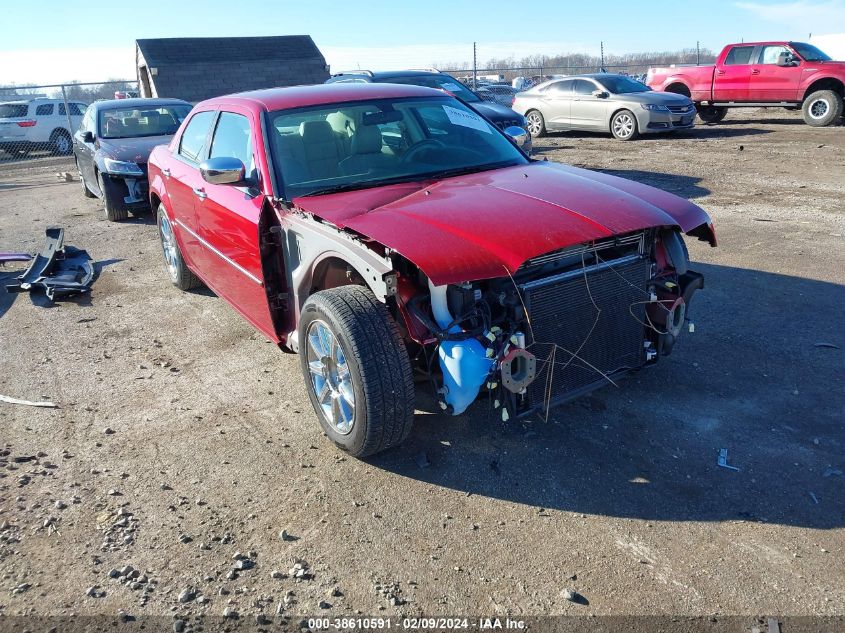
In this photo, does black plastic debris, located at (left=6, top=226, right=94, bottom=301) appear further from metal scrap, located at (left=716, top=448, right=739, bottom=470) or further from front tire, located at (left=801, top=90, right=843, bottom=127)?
front tire, located at (left=801, top=90, right=843, bottom=127)

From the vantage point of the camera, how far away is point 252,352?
5180 millimetres

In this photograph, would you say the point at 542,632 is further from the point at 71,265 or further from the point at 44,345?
the point at 71,265

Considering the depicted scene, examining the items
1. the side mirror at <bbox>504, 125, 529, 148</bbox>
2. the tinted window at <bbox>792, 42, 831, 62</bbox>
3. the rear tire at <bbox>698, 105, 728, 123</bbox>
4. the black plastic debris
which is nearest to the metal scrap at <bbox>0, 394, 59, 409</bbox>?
the black plastic debris

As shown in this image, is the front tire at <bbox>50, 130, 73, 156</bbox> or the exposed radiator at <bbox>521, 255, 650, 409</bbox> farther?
the front tire at <bbox>50, 130, 73, 156</bbox>

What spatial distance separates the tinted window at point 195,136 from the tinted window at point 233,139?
0.89 ft

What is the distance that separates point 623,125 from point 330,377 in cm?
1397

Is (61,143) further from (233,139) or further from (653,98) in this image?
(233,139)

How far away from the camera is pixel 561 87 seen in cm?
1675

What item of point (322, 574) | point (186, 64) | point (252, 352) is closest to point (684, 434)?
point (322, 574)

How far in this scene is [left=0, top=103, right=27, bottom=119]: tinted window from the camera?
1969cm

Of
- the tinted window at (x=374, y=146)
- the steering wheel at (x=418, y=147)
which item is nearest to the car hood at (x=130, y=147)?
the tinted window at (x=374, y=146)

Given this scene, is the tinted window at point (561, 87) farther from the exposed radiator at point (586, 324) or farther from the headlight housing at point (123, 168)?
the exposed radiator at point (586, 324)

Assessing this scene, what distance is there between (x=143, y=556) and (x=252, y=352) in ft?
→ 7.51

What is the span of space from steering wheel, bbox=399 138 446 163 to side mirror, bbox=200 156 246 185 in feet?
3.33
